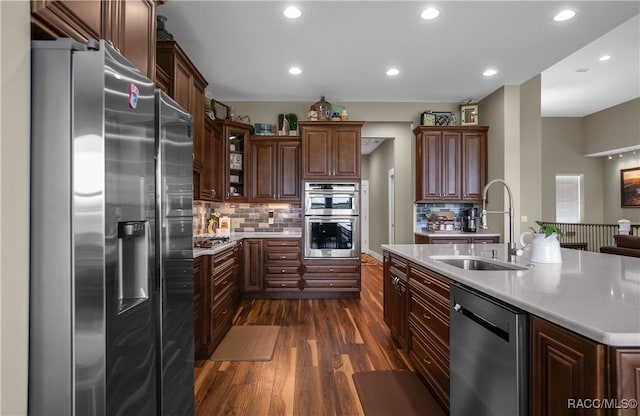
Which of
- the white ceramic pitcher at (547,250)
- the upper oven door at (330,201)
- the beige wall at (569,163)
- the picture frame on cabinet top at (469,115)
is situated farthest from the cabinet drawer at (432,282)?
the beige wall at (569,163)

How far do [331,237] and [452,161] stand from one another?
2169 mm

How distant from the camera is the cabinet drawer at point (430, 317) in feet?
5.94

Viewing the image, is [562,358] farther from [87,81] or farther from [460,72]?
[460,72]

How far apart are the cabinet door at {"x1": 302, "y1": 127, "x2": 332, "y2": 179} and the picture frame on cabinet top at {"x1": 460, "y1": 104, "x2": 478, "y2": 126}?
2.16m

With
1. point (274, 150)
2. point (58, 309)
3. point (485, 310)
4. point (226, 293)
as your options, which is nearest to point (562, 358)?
point (485, 310)

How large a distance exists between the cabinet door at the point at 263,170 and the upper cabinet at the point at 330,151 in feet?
1.69

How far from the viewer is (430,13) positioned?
2.80 metres

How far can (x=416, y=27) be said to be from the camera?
3.04m

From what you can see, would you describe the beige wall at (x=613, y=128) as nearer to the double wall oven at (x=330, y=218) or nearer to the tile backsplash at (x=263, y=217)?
the double wall oven at (x=330, y=218)

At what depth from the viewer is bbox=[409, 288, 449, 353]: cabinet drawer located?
1812 millimetres

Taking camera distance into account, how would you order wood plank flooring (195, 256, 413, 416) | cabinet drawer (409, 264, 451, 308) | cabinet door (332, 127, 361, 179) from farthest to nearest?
cabinet door (332, 127, 361, 179), wood plank flooring (195, 256, 413, 416), cabinet drawer (409, 264, 451, 308)

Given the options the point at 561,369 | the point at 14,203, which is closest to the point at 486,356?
the point at 561,369

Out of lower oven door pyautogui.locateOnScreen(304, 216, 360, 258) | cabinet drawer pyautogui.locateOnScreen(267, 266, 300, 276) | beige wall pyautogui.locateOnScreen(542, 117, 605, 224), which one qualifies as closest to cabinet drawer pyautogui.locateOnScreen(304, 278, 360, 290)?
cabinet drawer pyautogui.locateOnScreen(267, 266, 300, 276)

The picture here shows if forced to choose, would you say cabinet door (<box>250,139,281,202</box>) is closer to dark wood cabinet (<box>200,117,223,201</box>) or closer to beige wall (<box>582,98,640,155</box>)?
dark wood cabinet (<box>200,117,223,201</box>)
